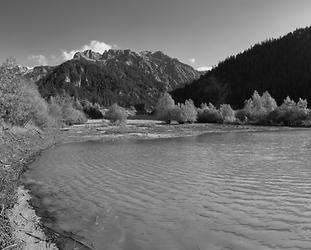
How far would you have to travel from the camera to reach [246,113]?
164m

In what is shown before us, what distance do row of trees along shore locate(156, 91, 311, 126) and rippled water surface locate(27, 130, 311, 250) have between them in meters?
104

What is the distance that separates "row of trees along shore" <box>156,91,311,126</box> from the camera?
459ft

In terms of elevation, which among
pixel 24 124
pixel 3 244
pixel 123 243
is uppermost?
pixel 24 124

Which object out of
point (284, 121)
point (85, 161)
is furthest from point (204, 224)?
point (284, 121)

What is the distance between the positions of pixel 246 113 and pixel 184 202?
5724 inches

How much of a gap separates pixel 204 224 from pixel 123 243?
4558 millimetres

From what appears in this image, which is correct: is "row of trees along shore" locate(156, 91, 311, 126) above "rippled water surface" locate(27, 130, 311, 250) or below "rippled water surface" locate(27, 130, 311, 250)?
above

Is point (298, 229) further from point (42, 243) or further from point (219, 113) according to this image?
point (219, 113)

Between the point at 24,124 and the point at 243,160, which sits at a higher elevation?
the point at 24,124

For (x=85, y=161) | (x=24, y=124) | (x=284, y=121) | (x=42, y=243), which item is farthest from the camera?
(x=284, y=121)

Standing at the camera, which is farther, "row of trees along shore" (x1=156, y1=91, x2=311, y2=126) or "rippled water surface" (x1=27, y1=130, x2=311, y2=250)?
"row of trees along shore" (x1=156, y1=91, x2=311, y2=126)

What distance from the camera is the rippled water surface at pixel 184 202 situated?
1691 cm

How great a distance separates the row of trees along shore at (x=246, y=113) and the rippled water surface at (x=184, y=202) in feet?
341

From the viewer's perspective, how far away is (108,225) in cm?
1919
